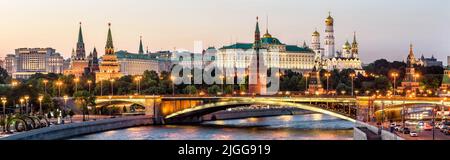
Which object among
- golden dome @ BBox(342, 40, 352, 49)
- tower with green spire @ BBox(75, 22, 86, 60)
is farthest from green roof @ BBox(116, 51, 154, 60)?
golden dome @ BBox(342, 40, 352, 49)

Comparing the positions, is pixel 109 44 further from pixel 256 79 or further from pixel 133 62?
pixel 133 62

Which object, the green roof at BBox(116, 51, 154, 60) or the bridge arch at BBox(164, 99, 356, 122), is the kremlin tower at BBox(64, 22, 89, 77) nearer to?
the green roof at BBox(116, 51, 154, 60)

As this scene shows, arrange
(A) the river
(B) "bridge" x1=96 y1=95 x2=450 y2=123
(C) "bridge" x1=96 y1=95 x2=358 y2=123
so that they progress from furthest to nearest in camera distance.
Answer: (C) "bridge" x1=96 y1=95 x2=358 y2=123
(B) "bridge" x1=96 y1=95 x2=450 y2=123
(A) the river

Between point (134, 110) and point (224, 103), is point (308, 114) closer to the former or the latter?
point (134, 110)

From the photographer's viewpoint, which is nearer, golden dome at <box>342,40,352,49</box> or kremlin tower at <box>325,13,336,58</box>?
golden dome at <box>342,40,352,49</box>

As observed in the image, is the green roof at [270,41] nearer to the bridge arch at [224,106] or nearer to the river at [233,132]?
the bridge arch at [224,106]

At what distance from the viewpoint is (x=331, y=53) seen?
193 metres

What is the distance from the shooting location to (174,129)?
196 ft

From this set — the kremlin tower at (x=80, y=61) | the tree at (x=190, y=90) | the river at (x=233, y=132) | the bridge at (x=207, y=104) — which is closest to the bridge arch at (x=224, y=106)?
the bridge at (x=207, y=104)

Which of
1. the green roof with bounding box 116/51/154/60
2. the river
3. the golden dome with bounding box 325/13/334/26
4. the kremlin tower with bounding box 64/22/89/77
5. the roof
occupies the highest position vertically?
the golden dome with bounding box 325/13/334/26

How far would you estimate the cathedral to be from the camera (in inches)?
7111

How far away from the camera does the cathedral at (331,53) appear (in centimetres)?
18062

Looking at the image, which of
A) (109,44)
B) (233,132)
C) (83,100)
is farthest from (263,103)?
(109,44)

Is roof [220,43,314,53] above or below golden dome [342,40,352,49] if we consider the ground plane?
below
